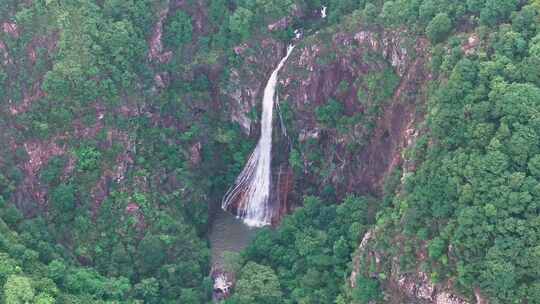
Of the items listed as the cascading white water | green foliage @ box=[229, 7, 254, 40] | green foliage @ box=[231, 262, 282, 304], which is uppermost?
green foliage @ box=[229, 7, 254, 40]

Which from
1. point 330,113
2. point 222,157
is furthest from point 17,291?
point 330,113

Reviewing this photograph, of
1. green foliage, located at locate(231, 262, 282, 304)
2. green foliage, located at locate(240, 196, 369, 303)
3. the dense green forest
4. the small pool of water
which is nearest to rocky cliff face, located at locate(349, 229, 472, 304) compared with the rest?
the dense green forest

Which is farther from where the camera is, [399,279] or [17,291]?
[399,279]

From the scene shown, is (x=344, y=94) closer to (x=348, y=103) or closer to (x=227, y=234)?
(x=348, y=103)

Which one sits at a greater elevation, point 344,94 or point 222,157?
point 344,94

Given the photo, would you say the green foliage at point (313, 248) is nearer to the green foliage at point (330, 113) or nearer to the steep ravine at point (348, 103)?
the steep ravine at point (348, 103)

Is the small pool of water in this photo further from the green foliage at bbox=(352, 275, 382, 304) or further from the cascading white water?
the green foliage at bbox=(352, 275, 382, 304)

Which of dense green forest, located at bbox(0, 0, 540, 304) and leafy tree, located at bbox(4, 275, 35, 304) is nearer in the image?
dense green forest, located at bbox(0, 0, 540, 304)

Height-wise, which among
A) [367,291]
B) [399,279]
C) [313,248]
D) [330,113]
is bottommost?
[367,291]
